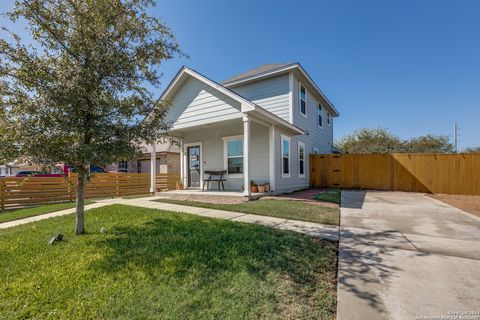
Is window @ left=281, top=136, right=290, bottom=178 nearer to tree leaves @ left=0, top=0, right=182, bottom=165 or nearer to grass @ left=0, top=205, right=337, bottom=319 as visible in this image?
grass @ left=0, top=205, right=337, bottom=319

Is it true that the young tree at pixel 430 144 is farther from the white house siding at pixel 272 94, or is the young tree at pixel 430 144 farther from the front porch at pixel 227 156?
the front porch at pixel 227 156

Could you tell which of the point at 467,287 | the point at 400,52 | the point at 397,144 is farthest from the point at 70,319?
the point at 397,144

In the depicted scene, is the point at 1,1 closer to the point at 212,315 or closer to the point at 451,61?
the point at 212,315

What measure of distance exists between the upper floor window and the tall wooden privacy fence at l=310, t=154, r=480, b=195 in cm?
409

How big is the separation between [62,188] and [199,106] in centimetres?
734

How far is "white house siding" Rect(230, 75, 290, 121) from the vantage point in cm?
1061

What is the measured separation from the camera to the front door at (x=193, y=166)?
1134 cm

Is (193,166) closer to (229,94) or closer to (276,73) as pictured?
(229,94)

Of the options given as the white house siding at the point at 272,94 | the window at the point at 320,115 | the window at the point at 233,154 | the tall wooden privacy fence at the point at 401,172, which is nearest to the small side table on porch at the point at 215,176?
the window at the point at 233,154

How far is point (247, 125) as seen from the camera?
768 centimetres

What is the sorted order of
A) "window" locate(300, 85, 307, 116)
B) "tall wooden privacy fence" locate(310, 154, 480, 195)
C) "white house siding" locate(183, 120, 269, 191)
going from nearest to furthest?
1. "white house siding" locate(183, 120, 269, 191)
2. "tall wooden privacy fence" locate(310, 154, 480, 195)
3. "window" locate(300, 85, 307, 116)

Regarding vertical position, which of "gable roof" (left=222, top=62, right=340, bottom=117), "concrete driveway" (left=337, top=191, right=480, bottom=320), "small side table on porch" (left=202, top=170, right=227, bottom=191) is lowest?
"concrete driveway" (left=337, top=191, right=480, bottom=320)

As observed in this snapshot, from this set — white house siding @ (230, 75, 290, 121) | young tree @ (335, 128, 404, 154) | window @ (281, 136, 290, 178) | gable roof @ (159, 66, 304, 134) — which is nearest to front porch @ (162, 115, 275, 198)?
gable roof @ (159, 66, 304, 134)

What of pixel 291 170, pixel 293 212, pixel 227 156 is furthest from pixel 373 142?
pixel 293 212
